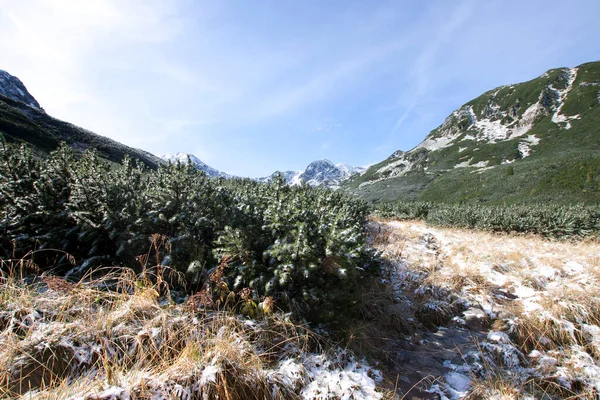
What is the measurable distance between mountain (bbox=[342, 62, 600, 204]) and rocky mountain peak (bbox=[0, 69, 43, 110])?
131444 mm

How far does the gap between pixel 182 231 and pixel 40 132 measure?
6181cm

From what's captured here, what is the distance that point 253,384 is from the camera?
277 centimetres

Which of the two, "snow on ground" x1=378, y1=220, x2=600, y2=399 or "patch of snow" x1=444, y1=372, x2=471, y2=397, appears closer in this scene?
"patch of snow" x1=444, y1=372, x2=471, y2=397

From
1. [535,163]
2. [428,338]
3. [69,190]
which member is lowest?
[428,338]

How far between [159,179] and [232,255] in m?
2.68

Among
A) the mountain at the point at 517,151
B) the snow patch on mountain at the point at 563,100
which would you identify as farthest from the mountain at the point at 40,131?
the snow patch on mountain at the point at 563,100

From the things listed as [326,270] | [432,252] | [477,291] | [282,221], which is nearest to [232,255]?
[282,221]

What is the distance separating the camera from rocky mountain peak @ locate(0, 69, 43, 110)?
95706mm

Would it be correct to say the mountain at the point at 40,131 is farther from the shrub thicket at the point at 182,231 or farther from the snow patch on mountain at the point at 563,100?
the snow patch on mountain at the point at 563,100

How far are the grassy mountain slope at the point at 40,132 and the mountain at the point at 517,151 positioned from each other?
177 feet

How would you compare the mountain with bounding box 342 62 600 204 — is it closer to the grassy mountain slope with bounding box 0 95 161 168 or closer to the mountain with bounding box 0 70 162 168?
the grassy mountain slope with bounding box 0 95 161 168

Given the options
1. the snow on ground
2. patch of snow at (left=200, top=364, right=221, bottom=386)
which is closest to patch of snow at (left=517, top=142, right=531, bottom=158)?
the snow on ground

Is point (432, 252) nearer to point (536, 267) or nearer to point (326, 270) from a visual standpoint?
point (536, 267)

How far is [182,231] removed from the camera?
15.8 ft
